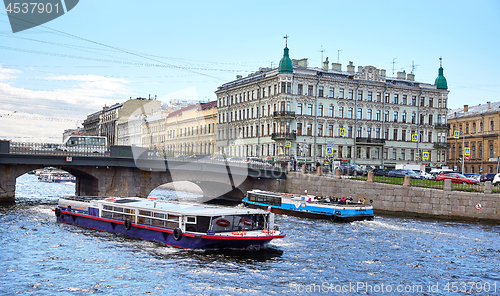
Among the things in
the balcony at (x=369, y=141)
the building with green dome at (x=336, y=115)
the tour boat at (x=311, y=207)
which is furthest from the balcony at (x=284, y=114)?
the tour boat at (x=311, y=207)

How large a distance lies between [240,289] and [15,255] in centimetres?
1235

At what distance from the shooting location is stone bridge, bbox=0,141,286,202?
44.8 metres

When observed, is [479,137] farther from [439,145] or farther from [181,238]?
[181,238]

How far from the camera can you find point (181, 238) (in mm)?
28312

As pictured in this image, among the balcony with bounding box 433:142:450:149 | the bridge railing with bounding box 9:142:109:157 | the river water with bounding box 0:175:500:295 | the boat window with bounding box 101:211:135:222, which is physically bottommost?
the river water with bounding box 0:175:500:295

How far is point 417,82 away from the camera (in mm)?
79500

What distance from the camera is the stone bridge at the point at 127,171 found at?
44.8 m

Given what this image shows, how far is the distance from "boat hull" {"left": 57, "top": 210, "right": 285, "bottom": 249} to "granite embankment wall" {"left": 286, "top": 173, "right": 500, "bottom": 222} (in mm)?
20508

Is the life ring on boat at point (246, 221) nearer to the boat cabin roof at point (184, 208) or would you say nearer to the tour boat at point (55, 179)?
the boat cabin roof at point (184, 208)

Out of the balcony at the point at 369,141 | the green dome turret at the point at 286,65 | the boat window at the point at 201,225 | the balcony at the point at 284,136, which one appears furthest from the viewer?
the balcony at the point at 369,141

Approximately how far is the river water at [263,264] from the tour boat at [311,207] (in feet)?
17.0

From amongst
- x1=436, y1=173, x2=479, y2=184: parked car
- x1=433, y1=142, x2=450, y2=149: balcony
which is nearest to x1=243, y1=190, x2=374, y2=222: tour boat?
x1=436, y1=173, x2=479, y2=184: parked car

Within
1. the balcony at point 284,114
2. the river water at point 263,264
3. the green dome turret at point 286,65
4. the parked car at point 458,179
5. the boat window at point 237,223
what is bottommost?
the river water at point 263,264

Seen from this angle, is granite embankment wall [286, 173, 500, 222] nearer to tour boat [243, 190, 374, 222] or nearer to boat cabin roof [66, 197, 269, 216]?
tour boat [243, 190, 374, 222]
